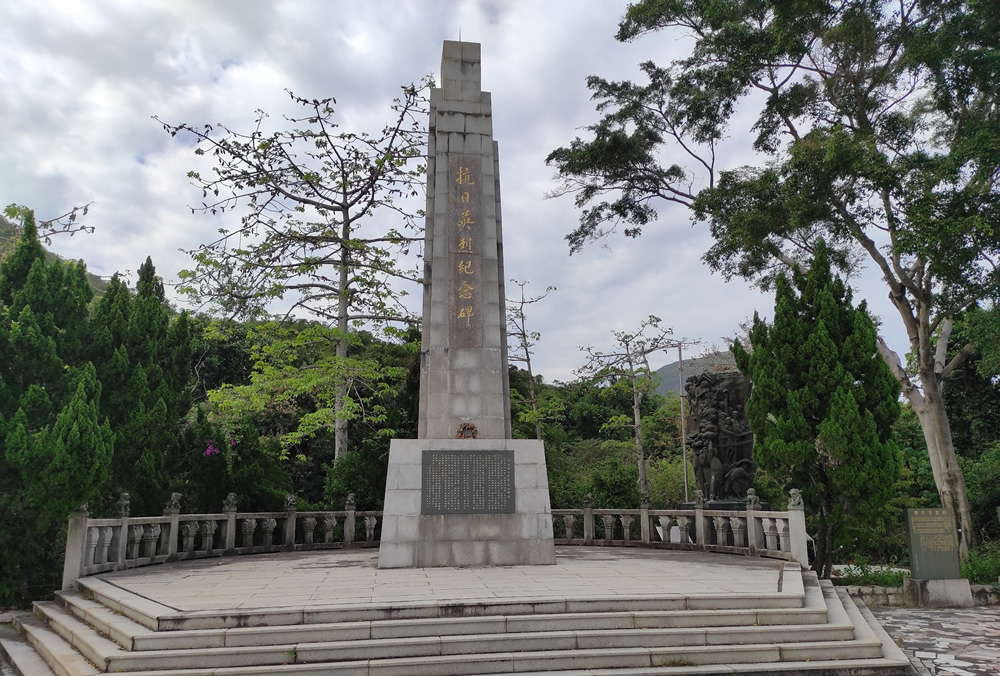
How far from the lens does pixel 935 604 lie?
9164 mm

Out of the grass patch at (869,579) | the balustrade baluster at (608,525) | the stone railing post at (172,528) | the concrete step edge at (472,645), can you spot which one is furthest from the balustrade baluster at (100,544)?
the grass patch at (869,579)

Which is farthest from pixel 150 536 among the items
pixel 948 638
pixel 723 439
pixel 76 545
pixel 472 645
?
pixel 948 638

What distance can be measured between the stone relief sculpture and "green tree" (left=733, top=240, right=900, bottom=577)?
1.48 m

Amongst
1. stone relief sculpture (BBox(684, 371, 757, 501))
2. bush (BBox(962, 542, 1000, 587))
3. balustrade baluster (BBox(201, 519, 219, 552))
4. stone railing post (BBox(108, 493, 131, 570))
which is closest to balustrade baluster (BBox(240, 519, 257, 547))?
balustrade baluster (BBox(201, 519, 219, 552))

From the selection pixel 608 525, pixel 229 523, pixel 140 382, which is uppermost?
pixel 140 382

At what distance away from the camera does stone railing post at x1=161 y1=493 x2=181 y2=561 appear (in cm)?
969

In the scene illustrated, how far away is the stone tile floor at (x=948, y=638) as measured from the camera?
562 cm

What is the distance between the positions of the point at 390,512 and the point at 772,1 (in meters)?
12.2

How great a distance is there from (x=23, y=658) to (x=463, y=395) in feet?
18.1

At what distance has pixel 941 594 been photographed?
9.20m

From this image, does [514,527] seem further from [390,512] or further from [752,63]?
[752,63]

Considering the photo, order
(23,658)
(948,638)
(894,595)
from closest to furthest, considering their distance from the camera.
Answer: (23,658), (948,638), (894,595)

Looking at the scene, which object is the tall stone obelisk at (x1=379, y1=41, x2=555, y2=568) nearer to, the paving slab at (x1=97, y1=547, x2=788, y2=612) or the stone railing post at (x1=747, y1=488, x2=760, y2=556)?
the paving slab at (x1=97, y1=547, x2=788, y2=612)

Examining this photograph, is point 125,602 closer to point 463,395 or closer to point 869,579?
point 463,395
